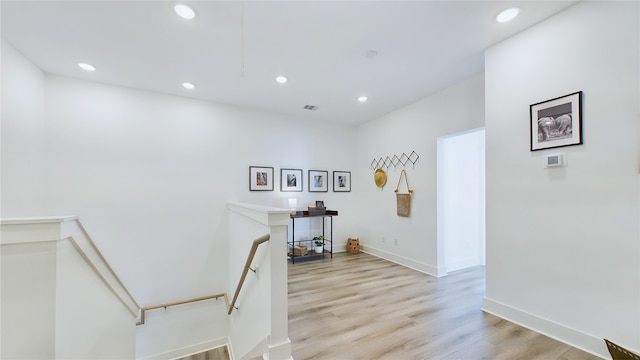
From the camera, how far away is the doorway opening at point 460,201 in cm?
386

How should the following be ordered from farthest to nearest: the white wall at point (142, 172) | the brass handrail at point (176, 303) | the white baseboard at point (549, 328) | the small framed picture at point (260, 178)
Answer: the small framed picture at point (260, 178) < the brass handrail at point (176, 303) < the white wall at point (142, 172) < the white baseboard at point (549, 328)

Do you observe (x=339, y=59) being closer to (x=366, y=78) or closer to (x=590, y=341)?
(x=366, y=78)

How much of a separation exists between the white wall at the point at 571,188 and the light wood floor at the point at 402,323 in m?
0.30

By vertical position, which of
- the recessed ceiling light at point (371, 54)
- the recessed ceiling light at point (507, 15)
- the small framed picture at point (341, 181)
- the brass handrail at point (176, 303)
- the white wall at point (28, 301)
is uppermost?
the recessed ceiling light at point (507, 15)

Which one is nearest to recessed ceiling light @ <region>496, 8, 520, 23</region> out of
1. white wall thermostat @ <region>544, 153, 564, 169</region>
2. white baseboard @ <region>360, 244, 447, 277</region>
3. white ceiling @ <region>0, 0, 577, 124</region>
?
white ceiling @ <region>0, 0, 577, 124</region>

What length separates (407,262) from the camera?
13.9 ft

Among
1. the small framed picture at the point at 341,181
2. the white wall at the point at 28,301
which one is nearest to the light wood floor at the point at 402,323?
the white wall at the point at 28,301

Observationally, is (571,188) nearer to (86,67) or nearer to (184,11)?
(184,11)

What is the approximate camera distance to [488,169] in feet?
8.58

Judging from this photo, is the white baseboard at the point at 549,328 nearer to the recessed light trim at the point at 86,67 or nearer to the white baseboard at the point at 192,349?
the white baseboard at the point at 192,349

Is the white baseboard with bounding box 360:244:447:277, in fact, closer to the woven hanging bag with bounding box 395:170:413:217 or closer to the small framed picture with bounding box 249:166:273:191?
the woven hanging bag with bounding box 395:170:413:217

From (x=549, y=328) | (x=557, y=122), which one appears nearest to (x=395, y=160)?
(x=557, y=122)

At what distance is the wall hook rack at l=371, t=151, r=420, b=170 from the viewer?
4245mm

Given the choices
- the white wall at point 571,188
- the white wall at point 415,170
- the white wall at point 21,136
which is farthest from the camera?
the white wall at point 415,170
